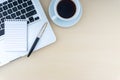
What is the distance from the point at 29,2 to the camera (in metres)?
0.94

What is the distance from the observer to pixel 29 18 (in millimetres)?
932

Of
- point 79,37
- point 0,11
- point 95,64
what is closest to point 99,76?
point 95,64

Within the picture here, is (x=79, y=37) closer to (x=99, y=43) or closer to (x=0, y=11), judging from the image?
(x=99, y=43)

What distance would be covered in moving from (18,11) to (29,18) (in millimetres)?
43

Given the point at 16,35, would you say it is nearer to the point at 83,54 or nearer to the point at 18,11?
the point at 18,11

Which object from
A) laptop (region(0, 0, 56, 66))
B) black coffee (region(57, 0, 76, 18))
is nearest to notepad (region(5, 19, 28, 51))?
laptop (region(0, 0, 56, 66))

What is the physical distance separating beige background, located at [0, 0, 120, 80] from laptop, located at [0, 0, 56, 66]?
21 millimetres

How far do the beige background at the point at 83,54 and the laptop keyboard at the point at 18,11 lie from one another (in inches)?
3.0

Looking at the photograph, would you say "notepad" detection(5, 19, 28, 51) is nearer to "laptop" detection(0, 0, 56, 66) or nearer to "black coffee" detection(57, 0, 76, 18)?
"laptop" detection(0, 0, 56, 66)

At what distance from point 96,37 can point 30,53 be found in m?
0.22

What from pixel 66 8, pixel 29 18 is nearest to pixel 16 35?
pixel 29 18

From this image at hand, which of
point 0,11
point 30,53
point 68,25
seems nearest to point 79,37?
point 68,25

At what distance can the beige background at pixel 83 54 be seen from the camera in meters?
0.94

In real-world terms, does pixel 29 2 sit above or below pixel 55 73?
above
